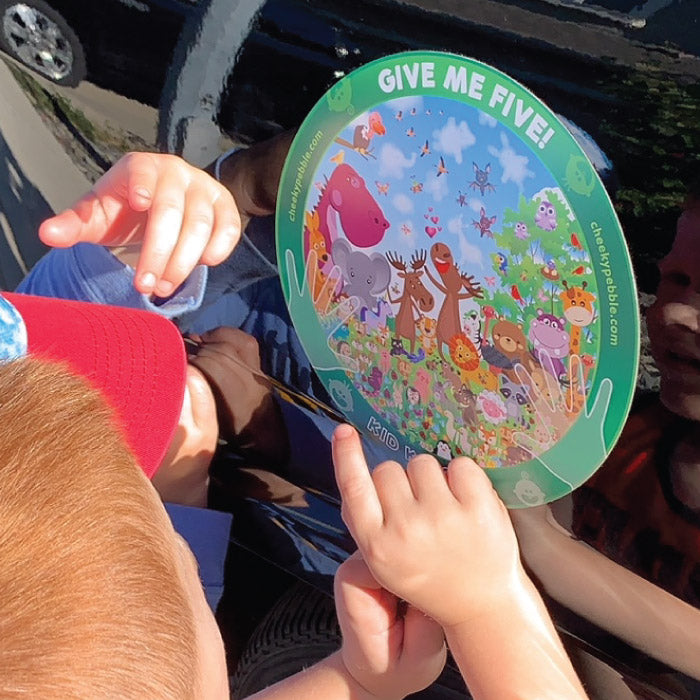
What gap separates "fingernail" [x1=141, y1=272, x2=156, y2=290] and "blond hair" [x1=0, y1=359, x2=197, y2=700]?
33 centimetres

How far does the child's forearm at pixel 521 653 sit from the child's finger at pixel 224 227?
1.92 ft

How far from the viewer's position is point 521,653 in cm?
97

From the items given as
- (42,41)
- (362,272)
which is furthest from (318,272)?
(42,41)

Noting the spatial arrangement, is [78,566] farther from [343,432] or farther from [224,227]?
[224,227]

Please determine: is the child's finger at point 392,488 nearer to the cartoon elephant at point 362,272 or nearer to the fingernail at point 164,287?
the cartoon elephant at point 362,272

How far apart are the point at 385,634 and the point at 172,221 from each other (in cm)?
64

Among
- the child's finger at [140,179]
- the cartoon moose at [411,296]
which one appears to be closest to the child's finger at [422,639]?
the cartoon moose at [411,296]

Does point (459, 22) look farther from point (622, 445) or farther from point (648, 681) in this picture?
point (648, 681)

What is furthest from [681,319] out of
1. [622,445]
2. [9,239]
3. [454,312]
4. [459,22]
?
[9,239]

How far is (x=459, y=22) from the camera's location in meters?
0.84

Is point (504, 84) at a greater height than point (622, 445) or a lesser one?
greater

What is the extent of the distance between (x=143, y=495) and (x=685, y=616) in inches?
21.7

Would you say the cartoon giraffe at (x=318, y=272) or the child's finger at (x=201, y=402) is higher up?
the cartoon giraffe at (x=318, y=272)

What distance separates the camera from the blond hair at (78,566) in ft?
2.20
